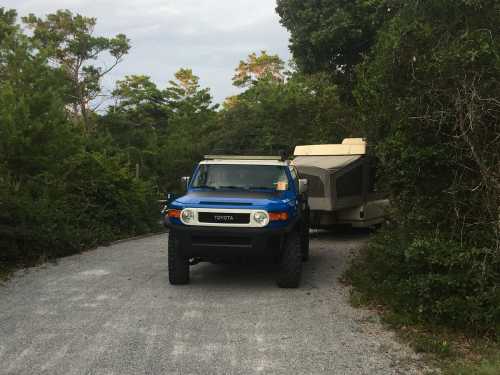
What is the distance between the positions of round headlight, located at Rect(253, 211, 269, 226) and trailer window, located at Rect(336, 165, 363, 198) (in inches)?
235

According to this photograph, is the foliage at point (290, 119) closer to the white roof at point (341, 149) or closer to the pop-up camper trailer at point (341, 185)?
the white roof at point (341, 149)

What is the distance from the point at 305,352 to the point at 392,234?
2.62 meters

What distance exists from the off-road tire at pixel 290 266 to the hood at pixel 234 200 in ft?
2.33

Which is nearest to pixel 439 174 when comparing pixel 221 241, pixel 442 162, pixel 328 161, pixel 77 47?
pixel 442 162

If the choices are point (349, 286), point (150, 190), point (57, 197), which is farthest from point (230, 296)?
point (150, 190)

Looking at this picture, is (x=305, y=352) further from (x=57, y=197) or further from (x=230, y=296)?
(x=57, y=197)

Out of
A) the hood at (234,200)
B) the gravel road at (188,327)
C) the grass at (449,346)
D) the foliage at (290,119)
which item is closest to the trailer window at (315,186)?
the gravel road at (188,327)

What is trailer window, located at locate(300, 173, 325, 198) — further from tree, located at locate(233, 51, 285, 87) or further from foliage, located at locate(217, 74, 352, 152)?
tree, located at locate(233, 51, 285, 87)

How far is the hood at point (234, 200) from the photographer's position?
315 inches

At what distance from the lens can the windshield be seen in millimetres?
9109

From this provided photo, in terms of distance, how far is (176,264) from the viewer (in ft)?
27.8

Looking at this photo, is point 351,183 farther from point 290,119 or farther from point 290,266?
point 290,119

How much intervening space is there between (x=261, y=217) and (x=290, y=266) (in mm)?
963

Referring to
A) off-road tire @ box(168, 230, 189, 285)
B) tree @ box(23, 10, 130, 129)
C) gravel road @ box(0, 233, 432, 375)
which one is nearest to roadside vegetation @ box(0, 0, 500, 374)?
gravel road @ box(0, 233, 432, 375)
